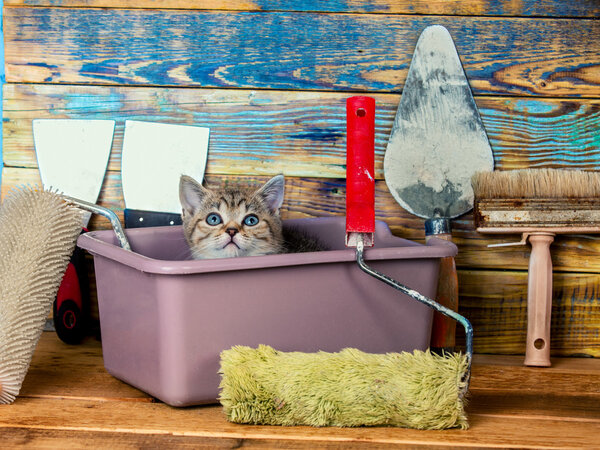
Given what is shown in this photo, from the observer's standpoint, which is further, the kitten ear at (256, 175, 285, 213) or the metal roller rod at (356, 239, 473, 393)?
the kitten ear at (256, 175, 285, 213)

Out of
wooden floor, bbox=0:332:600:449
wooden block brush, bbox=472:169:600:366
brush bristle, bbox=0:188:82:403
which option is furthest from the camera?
wooden block brush, bbox=472:169:600:366

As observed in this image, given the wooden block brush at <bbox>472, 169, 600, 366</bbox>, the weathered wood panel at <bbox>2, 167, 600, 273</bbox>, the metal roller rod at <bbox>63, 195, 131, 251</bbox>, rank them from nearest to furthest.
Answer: the metal roller rod at <bbox>63, 195, 131, 251</bbox> → the wooden block brush at <bbox>472, 169, 600, 366</bbox> → the weathered wood panel at <bbox>2, 167, 600, 273</bbox>

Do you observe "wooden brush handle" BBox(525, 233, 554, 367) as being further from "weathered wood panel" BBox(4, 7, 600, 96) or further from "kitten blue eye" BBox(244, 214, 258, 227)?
"kitten blue eye" BBox(244, 214, 258, 227)

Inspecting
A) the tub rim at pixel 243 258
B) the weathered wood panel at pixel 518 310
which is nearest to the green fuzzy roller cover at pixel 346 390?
the tub rim at pixel 243 258

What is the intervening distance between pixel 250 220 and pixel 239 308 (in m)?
0.37

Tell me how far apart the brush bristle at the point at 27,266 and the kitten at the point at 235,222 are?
9.5 inches

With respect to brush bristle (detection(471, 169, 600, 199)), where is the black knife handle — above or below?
below

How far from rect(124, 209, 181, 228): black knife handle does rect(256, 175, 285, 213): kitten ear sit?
0.28 m

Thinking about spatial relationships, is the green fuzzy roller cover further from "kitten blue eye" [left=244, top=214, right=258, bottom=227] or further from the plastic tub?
"kitten blue eye" [left=244, top=214, right=258, bottom=227]

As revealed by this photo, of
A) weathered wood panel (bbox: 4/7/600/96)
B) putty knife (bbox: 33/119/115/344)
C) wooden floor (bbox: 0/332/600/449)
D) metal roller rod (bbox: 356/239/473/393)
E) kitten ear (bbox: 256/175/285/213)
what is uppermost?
weathered wood panel (bbox: 4/7/600/96)

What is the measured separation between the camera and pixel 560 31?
161 cm

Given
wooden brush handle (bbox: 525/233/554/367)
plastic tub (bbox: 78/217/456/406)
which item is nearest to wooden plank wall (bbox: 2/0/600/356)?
wooden brush handle (bbox: 525/233/554/367)

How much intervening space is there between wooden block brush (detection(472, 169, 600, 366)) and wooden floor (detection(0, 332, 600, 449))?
18cm

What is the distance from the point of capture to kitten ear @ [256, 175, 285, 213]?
1.45 m
